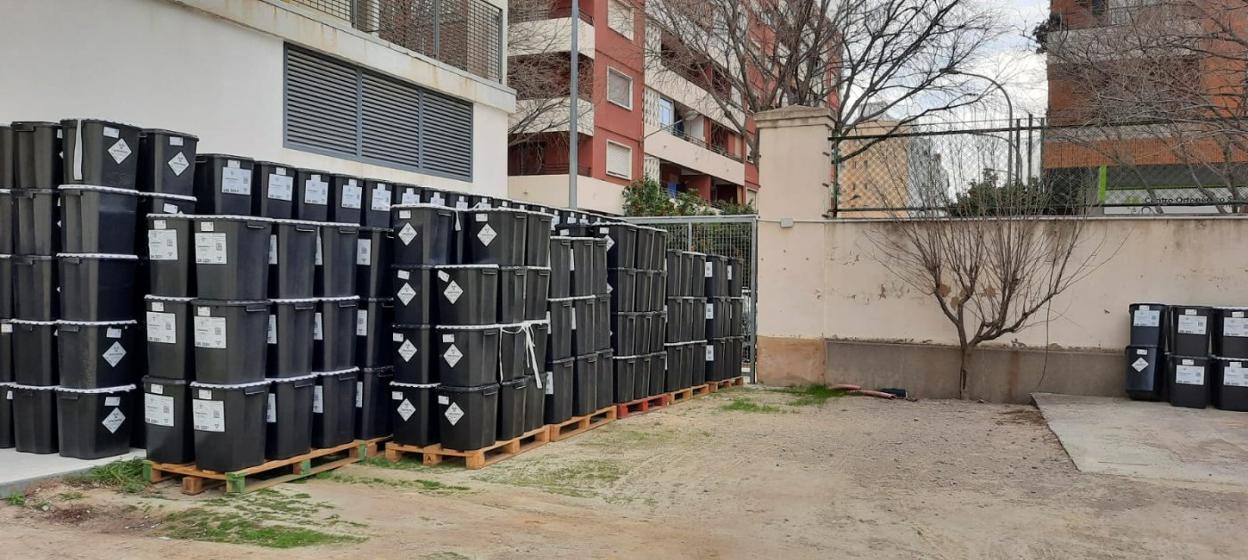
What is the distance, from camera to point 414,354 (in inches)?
282

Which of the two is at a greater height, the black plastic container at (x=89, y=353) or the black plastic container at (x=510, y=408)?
the black plastic container at (x=89, y=353)

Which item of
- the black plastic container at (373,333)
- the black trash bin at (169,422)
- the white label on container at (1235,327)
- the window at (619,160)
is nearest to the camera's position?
the black trash bin at (169,422)

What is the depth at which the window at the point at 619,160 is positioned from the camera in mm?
29406

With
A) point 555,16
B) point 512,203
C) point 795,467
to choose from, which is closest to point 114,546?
point 795,467

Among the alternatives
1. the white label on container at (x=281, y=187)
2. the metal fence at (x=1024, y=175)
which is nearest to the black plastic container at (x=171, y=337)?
the white label on container at (x=281, y=187)

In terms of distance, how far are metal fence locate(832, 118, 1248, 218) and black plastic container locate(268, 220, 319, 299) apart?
758cm

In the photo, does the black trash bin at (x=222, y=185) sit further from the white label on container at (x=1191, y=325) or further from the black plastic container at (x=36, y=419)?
the white label on container at (x=1191, y=325)

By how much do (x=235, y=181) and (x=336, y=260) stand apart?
40.0 inches

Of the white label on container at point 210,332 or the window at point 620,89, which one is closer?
the white label on container at point 210,332

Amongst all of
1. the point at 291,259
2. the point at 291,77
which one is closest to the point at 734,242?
the point at 291,77

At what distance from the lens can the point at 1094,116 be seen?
1534 cm

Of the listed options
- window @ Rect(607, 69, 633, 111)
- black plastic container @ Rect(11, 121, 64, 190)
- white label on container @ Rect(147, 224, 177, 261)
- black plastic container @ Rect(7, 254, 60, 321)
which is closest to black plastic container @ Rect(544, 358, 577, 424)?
white label on container @ Rect(147, 224, 177, 261)

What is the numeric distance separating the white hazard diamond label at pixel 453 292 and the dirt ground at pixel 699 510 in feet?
4.62

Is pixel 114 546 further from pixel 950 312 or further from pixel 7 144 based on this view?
pixel 950 312
